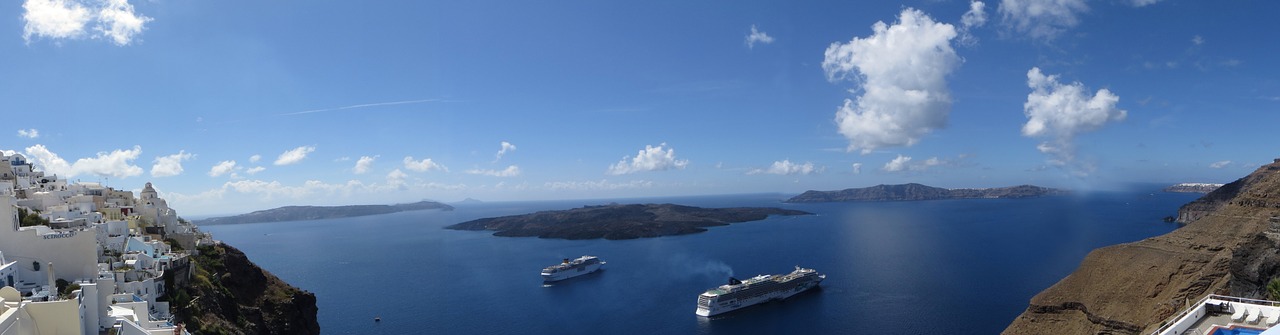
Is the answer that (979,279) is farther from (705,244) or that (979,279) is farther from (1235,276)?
(705,244)

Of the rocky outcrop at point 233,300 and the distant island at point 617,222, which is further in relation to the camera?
the distant island at point 617,222

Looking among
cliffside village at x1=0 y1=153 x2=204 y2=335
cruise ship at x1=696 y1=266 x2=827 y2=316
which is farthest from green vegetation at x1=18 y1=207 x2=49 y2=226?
cruise ship at x1=696 y1=266 x2=827 y2=316

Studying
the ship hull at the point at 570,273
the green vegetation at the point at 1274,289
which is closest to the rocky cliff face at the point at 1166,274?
the green vegetation at the point at 1274,289

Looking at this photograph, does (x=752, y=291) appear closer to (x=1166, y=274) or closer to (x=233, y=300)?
(x=1166, y=274)

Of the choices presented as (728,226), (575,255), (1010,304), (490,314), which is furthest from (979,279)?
(728,226)

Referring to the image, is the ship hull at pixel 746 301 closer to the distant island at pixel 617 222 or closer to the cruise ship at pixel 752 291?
the cruise ship at pixel 752 291
